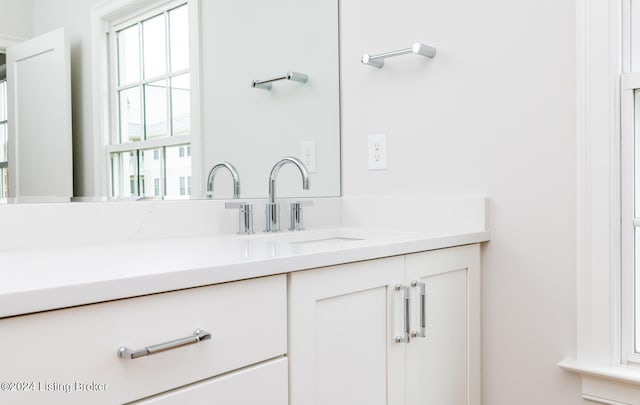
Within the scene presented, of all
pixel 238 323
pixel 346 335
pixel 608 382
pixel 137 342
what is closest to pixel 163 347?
pixel 137 342

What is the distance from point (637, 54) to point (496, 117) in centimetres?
35

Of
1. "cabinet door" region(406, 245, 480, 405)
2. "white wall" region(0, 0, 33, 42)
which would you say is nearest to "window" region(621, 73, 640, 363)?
"cabinet door" region(406, 245, 480, 405)

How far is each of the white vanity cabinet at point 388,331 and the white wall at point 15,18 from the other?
0.75 metres

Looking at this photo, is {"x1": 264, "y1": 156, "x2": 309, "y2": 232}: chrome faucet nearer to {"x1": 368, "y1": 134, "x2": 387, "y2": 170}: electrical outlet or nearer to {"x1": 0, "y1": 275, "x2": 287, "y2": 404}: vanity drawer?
{"x1": 368, "y1": 134, "x2": 387, "y2": 170}: electrical outlet

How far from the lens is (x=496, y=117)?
145 centimetres

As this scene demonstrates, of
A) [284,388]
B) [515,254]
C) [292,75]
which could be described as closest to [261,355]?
[284,388]

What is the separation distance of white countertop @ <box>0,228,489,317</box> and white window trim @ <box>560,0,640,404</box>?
0.34m

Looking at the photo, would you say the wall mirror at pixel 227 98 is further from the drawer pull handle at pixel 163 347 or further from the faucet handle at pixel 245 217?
the drawer pull handle at pixel 163 347

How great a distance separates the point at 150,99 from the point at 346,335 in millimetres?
731

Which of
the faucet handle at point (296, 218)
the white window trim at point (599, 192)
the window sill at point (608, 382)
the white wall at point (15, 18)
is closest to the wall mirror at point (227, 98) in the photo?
the white wall at point (15, 18)

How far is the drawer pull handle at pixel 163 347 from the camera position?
0.70 metres

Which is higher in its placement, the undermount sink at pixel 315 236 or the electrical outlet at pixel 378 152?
the electrical outlet at pixel 378 152

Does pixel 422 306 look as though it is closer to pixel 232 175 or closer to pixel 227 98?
pixel 232 175

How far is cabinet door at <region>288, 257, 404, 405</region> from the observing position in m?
0.94
